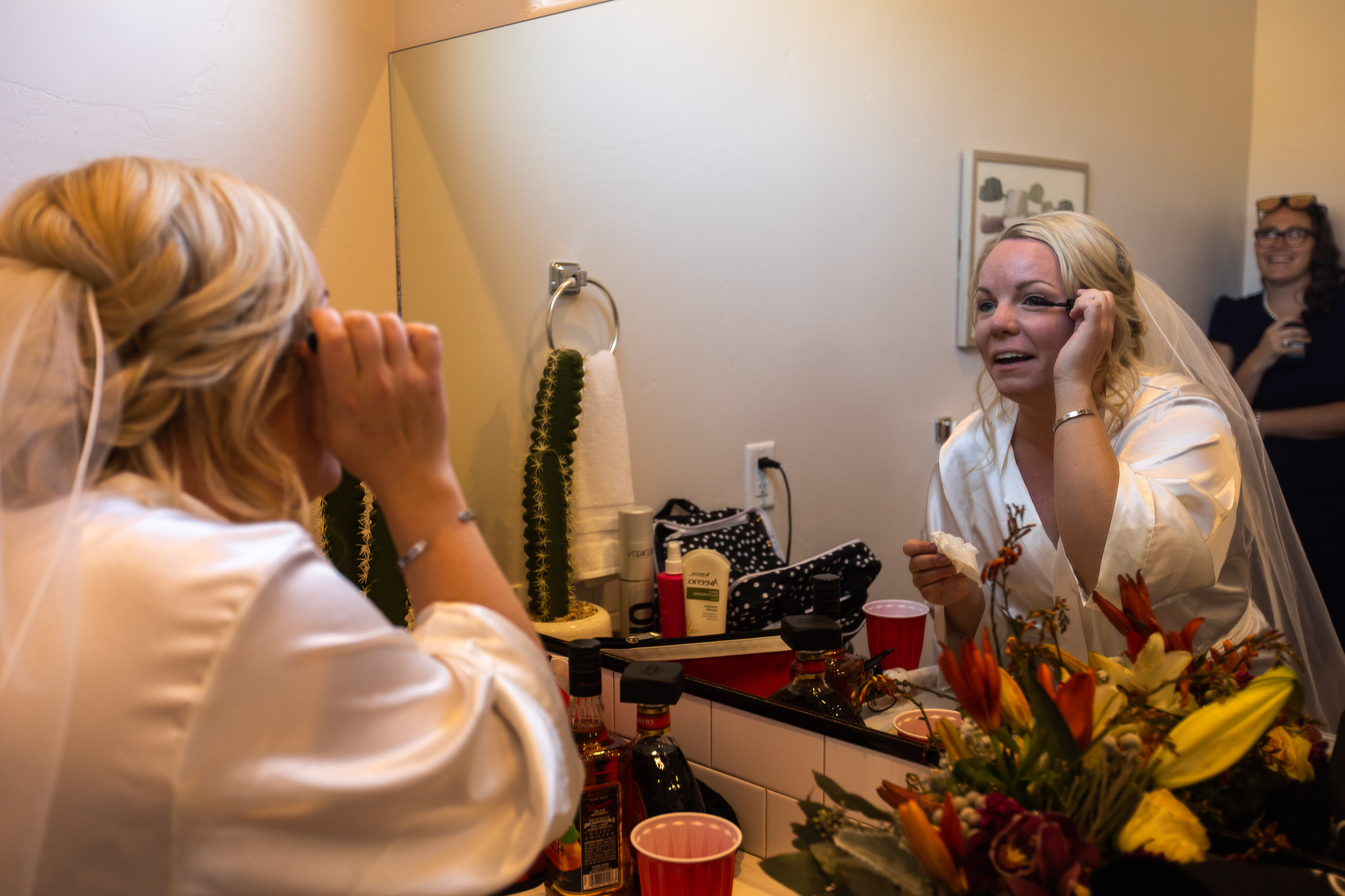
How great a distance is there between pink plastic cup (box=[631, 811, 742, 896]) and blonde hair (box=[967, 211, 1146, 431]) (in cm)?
51

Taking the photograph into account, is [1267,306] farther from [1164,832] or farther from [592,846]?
[592,846]

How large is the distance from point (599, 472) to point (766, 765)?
1.54ft

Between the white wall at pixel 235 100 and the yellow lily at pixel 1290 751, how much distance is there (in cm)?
128

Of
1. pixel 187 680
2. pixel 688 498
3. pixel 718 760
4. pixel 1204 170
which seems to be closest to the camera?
pixel 187 680

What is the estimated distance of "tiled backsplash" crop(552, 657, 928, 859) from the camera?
98cm

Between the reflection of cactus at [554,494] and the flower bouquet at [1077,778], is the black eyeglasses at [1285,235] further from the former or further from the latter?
the reflection of cactus at [554,494]

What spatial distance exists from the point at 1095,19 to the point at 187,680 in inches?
35.3

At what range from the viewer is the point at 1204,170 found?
0.75 metres

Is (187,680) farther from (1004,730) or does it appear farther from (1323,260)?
(1323,260)

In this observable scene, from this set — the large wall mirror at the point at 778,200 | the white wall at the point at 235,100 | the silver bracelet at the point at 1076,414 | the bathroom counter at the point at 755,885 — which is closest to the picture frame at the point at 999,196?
the large wall mirror at the point at 778,200

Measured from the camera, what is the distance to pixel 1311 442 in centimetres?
74

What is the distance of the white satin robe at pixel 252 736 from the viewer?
1.71ft

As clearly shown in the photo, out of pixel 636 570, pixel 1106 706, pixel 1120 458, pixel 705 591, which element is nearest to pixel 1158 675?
pixel 1106 706

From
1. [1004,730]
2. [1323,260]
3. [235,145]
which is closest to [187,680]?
[1004,730]
